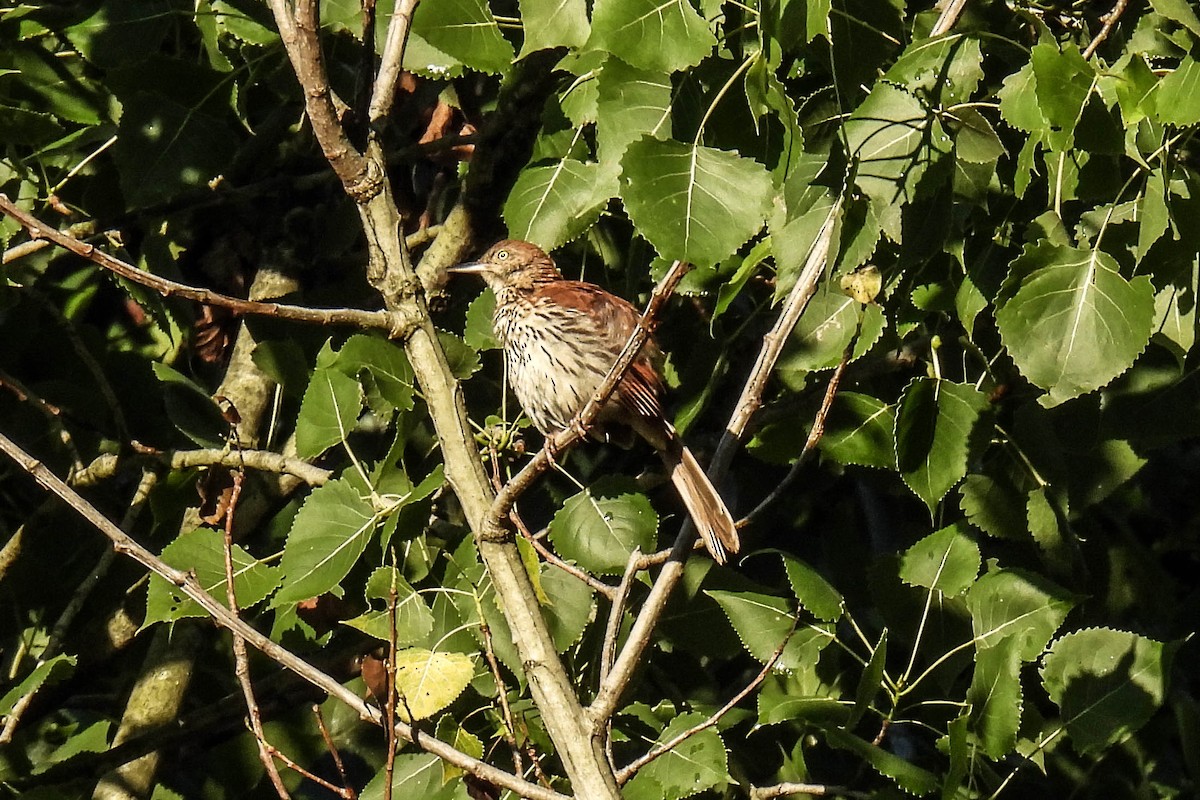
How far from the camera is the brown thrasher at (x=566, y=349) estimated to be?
12.9 feet

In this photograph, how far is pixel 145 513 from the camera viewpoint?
4.44 metres

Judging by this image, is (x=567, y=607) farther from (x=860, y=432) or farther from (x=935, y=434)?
(x=935, y=434)

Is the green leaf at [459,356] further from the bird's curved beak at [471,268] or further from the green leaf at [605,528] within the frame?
the bird's curved beak at [471,268]

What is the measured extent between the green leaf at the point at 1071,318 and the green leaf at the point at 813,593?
0.71 m

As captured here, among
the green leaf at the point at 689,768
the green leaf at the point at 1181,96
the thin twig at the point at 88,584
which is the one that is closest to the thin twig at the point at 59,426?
the thin twig at the point at 88,584

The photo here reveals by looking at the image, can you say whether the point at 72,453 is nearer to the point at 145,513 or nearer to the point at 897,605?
the point at 145,513

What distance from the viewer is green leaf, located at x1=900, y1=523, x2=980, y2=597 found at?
3.19 meters

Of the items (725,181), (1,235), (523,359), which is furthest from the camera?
(523,359)

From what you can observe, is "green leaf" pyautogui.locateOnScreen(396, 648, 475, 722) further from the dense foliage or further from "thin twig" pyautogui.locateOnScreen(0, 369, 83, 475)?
"thin twig" pyautogui.locateOnScreen(0, 369, 83, 475)

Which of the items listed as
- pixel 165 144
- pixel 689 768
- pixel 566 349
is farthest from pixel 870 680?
pixel 165 144

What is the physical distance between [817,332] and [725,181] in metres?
0.60

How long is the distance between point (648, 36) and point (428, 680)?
1336mm

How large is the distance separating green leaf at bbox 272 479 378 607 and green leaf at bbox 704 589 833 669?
33.0 inches

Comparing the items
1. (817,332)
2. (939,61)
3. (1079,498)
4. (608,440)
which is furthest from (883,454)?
(608,440)
